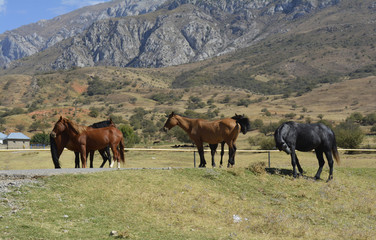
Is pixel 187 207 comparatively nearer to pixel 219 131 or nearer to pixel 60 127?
pixel 219 131

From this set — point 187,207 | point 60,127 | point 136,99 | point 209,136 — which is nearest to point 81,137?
point 60,127

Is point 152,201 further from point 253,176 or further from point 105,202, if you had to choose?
point 253,176

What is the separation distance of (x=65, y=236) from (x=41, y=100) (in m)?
122

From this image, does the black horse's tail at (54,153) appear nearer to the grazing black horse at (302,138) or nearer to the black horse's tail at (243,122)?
the black horse's tail at (243,122)

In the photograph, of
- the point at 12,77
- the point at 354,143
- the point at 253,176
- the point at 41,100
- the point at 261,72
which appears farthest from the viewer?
the point at 261,72

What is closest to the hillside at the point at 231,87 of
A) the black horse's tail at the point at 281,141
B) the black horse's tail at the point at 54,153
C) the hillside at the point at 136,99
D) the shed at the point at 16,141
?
the hillside at the point at 136,99

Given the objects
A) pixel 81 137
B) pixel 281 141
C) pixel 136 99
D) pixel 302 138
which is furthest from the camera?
pixel 136 99

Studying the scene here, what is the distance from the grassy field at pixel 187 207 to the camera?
26.8 feet

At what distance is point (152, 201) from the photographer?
10.1m

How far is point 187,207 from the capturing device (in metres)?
10.1

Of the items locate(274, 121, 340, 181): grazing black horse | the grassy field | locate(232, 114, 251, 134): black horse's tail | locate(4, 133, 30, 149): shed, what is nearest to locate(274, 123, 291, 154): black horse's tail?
locate(274, 121, 340, 181): grazing black horse

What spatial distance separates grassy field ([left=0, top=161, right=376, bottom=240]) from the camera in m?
8.17

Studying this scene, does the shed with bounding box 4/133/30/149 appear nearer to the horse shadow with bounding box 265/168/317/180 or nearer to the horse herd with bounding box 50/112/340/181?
the horse herd with bounding box 50/112/340/181

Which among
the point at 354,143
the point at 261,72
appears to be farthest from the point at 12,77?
the point at 354,143
